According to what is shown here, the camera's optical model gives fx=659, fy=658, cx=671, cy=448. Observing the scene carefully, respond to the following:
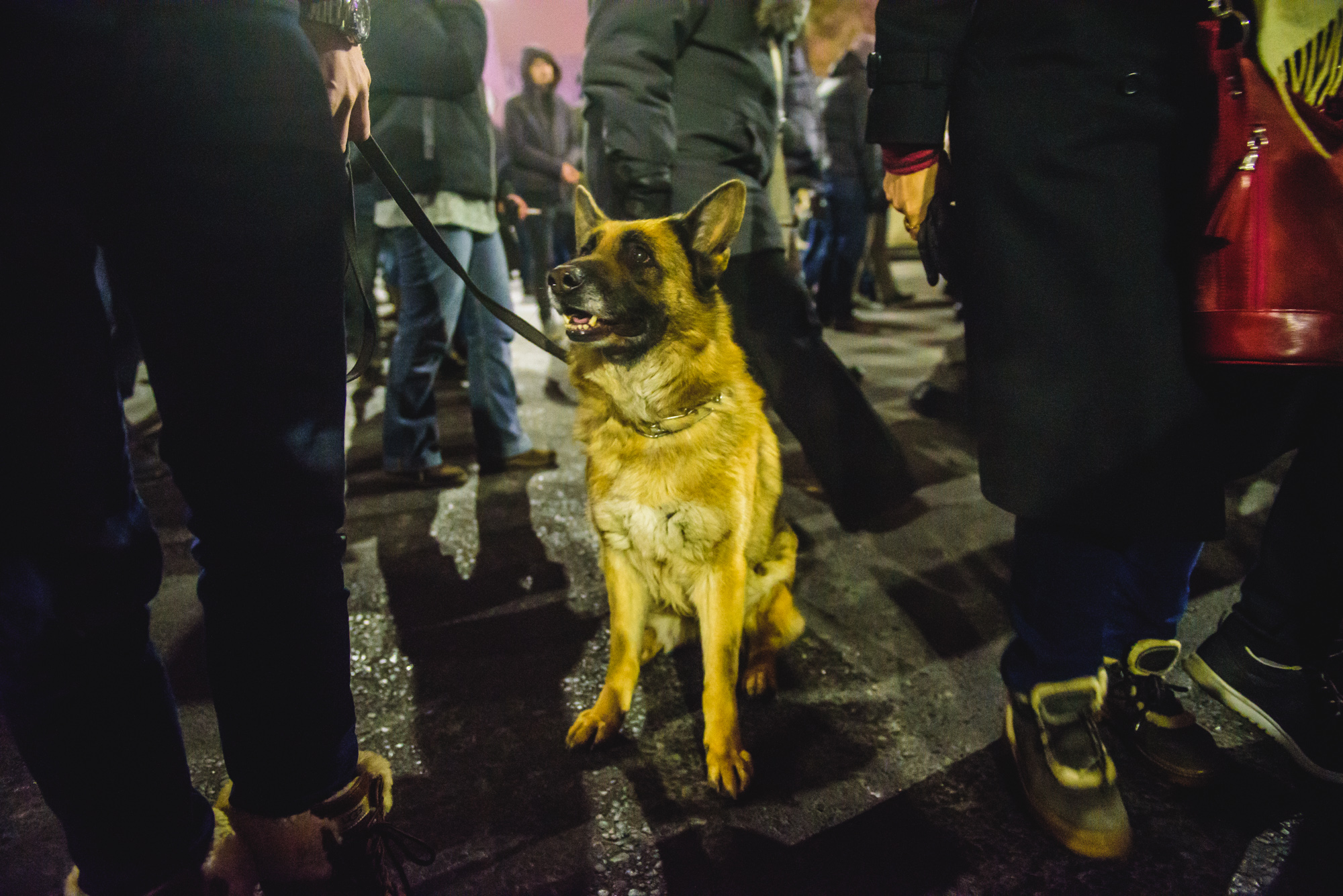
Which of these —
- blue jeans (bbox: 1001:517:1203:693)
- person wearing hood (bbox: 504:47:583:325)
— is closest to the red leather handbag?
blue jeans (bbox: 1001:517:1203:693)

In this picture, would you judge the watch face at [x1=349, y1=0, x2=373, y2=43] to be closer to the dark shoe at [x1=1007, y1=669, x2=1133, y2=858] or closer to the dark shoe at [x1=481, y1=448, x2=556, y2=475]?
the dark shoe at [x1=1007, y1=669, x2=1133, y2=858]

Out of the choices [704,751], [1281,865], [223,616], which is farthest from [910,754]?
[223,616]

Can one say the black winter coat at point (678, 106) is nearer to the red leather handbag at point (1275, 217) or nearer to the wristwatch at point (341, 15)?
the wristwatch at point (341, 15)

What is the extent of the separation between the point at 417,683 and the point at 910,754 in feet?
4.23

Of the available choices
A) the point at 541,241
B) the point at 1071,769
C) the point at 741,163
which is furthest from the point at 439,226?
the point at 541,241

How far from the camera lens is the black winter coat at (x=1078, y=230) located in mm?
1092

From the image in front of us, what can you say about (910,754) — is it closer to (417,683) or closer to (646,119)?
(417,683)

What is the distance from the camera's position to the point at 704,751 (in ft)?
5.12

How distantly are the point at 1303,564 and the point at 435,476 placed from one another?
3.17 metres

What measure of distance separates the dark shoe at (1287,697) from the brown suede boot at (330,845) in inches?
74.0

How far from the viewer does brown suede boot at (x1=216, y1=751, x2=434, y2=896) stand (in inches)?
38.8

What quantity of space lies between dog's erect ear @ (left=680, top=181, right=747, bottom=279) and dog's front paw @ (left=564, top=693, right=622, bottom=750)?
3.90 feet

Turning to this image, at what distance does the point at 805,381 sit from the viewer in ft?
8.55

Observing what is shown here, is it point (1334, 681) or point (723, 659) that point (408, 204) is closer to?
point (723, 659)
